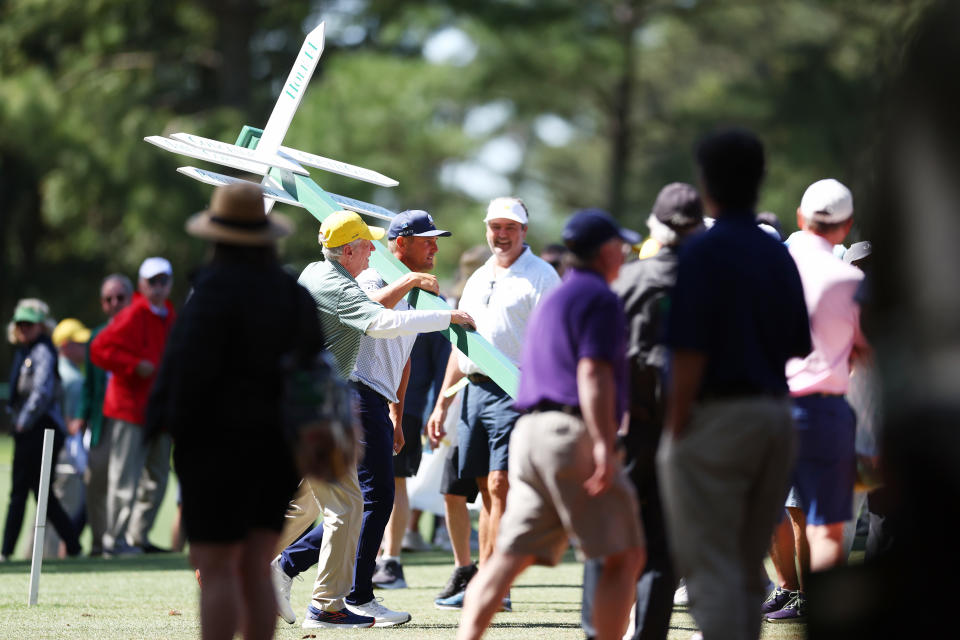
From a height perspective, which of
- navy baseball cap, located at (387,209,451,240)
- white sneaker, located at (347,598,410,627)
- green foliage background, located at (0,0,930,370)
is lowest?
white sneaker, located at (347,598,410,627)

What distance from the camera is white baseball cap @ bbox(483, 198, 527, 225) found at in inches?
318

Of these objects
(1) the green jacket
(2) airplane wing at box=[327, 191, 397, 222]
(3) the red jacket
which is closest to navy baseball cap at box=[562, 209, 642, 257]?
(2) airplane wing at box=[327, 191, 397, 222]

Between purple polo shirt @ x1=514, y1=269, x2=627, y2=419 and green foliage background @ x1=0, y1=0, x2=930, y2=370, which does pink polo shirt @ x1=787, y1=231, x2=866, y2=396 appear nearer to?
purple polo shirt @ x1=514, y1=269, x2=627, y2=419

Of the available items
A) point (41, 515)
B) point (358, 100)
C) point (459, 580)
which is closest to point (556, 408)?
point (459, 580)

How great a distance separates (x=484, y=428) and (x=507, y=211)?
1219 mm

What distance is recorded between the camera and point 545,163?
46250mm

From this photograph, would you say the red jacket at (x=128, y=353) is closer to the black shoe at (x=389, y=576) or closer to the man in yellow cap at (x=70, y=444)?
the man in yellow cap at (x=70, y=444)

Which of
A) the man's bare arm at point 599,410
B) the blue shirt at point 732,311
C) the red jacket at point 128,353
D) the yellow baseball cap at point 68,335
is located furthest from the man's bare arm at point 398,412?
the yellow baseball cap at point 68,335

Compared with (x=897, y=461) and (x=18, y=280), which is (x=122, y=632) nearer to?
(x=897, y=461)

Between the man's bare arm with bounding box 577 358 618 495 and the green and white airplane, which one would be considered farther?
the green and white airplane

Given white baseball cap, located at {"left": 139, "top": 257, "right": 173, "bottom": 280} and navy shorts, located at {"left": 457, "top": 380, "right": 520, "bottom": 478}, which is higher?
white baseball cap, located at {"left": 139, "top": 257, "right": 173, "bottom": 280}

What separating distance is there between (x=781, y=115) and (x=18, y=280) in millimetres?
17490

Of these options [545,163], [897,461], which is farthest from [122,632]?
[545,163]

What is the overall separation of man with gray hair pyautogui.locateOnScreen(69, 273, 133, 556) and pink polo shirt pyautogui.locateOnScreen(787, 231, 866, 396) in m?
7.88
